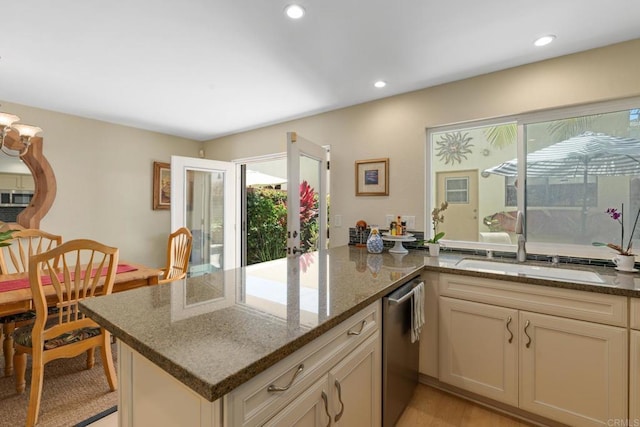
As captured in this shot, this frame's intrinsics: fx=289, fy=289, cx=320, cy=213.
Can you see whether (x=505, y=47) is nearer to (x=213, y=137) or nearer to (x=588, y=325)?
(x=588, y=325)

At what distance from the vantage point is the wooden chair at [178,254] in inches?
112

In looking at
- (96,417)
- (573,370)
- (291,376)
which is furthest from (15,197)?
(573,370)

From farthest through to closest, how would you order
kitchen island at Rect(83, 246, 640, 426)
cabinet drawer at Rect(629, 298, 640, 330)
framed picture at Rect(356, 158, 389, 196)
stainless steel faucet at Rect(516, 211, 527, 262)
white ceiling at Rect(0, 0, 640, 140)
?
framed picture at Rect(356, 158, 389, 196) < stainless steel faucet at Rect(516, 211, 527, 262) < white ceiling at Rect(0, 0, 640, 140) < cabinet drawer at Rect(629, 298, 640, 330) < kitchen island at Rect(83, 246, 640, 426)

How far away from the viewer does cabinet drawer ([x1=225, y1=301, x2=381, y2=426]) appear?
0.73 meters

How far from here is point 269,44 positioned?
74.4 inches

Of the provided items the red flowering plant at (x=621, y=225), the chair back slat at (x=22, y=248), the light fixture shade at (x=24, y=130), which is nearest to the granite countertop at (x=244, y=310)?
the red flowering plant at (x=621, y=225)

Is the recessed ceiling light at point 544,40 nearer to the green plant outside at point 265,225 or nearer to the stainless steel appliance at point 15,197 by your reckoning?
the green plant outside at point 265,225

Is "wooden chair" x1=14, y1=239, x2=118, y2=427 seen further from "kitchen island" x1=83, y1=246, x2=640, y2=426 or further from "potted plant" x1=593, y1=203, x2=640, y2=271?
"potted plant" x1=593, y1=203, x2=640, y2=271

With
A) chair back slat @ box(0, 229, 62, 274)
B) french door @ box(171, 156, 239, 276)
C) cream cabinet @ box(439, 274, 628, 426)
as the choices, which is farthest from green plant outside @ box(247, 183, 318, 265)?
cream cabinet @ box(439, 274, 628, 426)

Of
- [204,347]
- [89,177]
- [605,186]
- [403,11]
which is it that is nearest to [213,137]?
[89,177]

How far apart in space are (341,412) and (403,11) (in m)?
1.96

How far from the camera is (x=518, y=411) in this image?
1.76 m

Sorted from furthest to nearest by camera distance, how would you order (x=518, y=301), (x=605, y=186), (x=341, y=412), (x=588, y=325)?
(x=605, y=186)
(x=518, y=301)
(x=588, y=325)
(x=341, y=412)

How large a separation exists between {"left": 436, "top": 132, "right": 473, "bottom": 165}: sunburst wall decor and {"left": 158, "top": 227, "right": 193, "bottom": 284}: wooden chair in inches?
99.9
